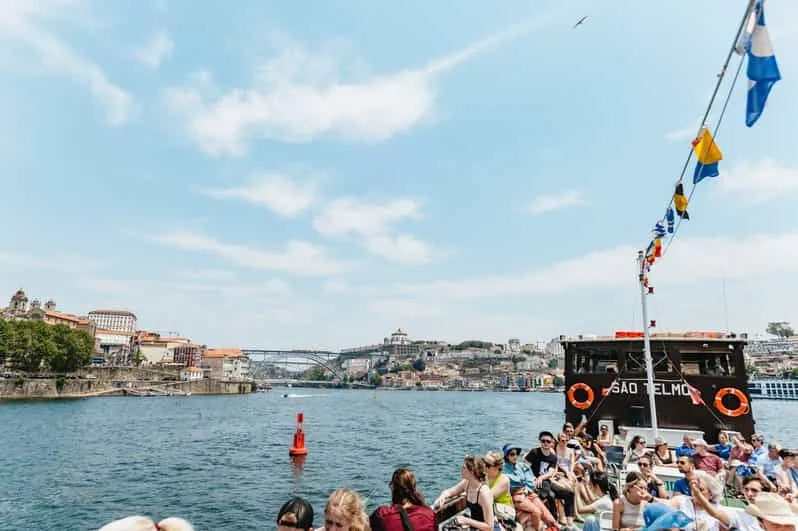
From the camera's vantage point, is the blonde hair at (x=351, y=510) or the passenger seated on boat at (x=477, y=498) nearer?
the blonde hair at (x=351, y=510)

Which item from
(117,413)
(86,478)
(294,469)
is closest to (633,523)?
(294,469)

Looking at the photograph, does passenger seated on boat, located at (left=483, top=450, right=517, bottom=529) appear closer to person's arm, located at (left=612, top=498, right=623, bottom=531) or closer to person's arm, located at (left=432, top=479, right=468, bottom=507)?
person's arm, located at (left=432, top=479, right=468, bottom=507)

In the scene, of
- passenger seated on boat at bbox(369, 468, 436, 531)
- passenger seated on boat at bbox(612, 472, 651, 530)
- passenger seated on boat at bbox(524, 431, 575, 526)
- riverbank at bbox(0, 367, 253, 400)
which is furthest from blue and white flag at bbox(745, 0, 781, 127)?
riverbank at bbox(0, 367, 253, 400)

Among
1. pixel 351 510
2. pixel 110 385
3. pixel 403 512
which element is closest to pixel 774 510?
pixel 403 512

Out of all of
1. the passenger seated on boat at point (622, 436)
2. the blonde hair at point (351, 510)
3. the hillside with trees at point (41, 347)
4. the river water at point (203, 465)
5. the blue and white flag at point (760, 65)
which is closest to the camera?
the blonde hair at point (351, 510)

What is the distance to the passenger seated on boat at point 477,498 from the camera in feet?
16.4

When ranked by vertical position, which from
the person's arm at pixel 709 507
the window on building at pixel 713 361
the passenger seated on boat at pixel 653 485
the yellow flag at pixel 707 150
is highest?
the yellow flag at pixel 707 150

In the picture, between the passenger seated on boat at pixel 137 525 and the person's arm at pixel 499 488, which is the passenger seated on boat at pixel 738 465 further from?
the passenger seated on boat at pixel 137 525

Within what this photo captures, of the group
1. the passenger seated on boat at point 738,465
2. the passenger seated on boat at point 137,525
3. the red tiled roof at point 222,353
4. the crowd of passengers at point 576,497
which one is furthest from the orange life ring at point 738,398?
the red tiled roof at point 222,353

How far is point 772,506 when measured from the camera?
12.7 ft

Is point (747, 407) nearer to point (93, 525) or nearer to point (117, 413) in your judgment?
point (93, 525)

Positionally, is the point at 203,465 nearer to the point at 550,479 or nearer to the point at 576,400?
the point at 576,400

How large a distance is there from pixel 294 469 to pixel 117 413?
41459 millimetres

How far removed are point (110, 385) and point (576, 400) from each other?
9425cm
